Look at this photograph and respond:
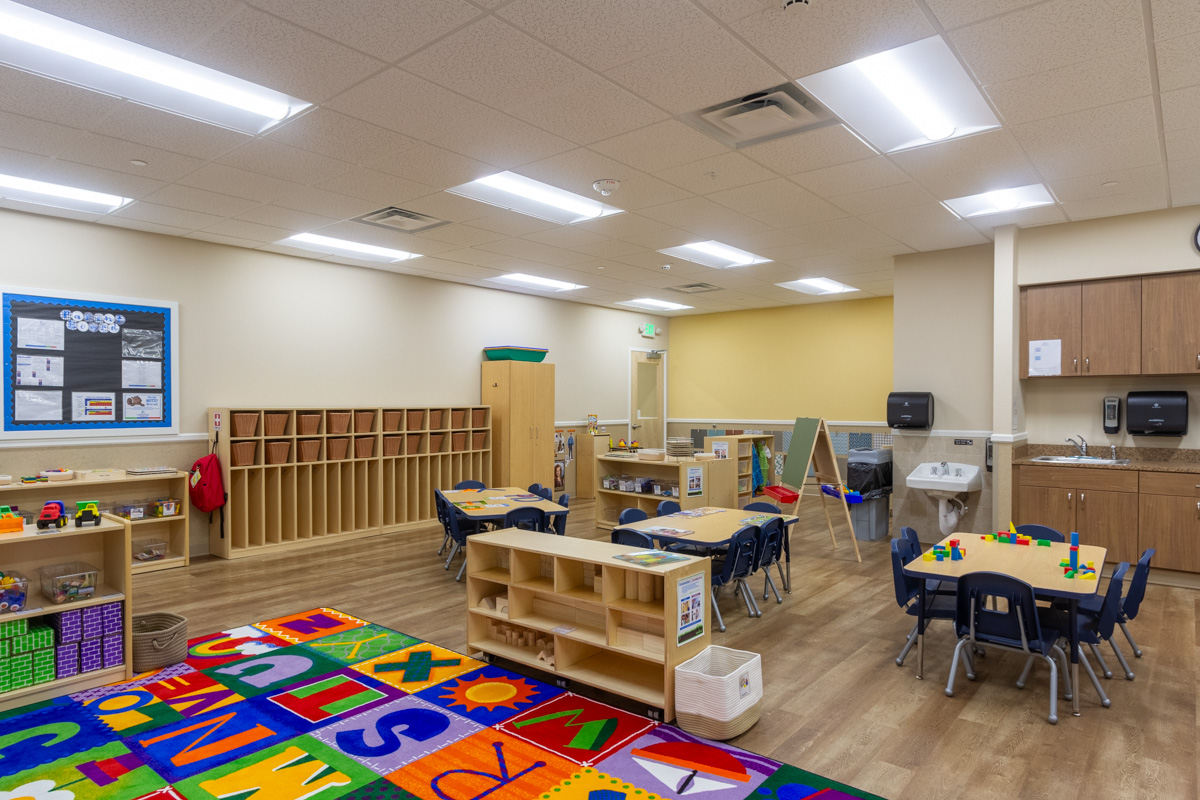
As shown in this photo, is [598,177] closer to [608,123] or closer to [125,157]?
[608,123]

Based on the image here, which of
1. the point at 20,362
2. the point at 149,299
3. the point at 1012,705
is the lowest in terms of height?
the point at 1012,705

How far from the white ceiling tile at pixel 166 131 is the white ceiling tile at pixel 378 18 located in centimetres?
154

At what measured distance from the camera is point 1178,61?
137 inches

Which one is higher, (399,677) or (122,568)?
(122,568)

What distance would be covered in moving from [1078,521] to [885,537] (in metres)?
2.32

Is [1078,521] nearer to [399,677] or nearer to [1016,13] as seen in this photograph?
[1016,13]

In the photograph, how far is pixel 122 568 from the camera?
13.5 ft

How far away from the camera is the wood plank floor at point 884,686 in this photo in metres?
3.09

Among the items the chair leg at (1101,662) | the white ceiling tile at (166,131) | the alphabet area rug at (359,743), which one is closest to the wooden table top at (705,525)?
the alphabet area rug at (359,743)

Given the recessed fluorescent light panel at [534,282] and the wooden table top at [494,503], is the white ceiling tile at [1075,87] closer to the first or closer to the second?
the wooden table top at [494,503]

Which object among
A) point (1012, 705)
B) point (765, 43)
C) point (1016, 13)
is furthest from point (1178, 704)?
point (765, 43)

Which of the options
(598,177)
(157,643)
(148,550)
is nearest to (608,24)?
(598,177)

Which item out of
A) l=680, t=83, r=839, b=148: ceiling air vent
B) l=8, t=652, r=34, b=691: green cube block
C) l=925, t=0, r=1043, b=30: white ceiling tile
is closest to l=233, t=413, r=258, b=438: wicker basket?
l=8, t=652, r=34, b=691: green cube block

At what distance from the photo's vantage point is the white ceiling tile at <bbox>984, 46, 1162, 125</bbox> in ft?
11.5
